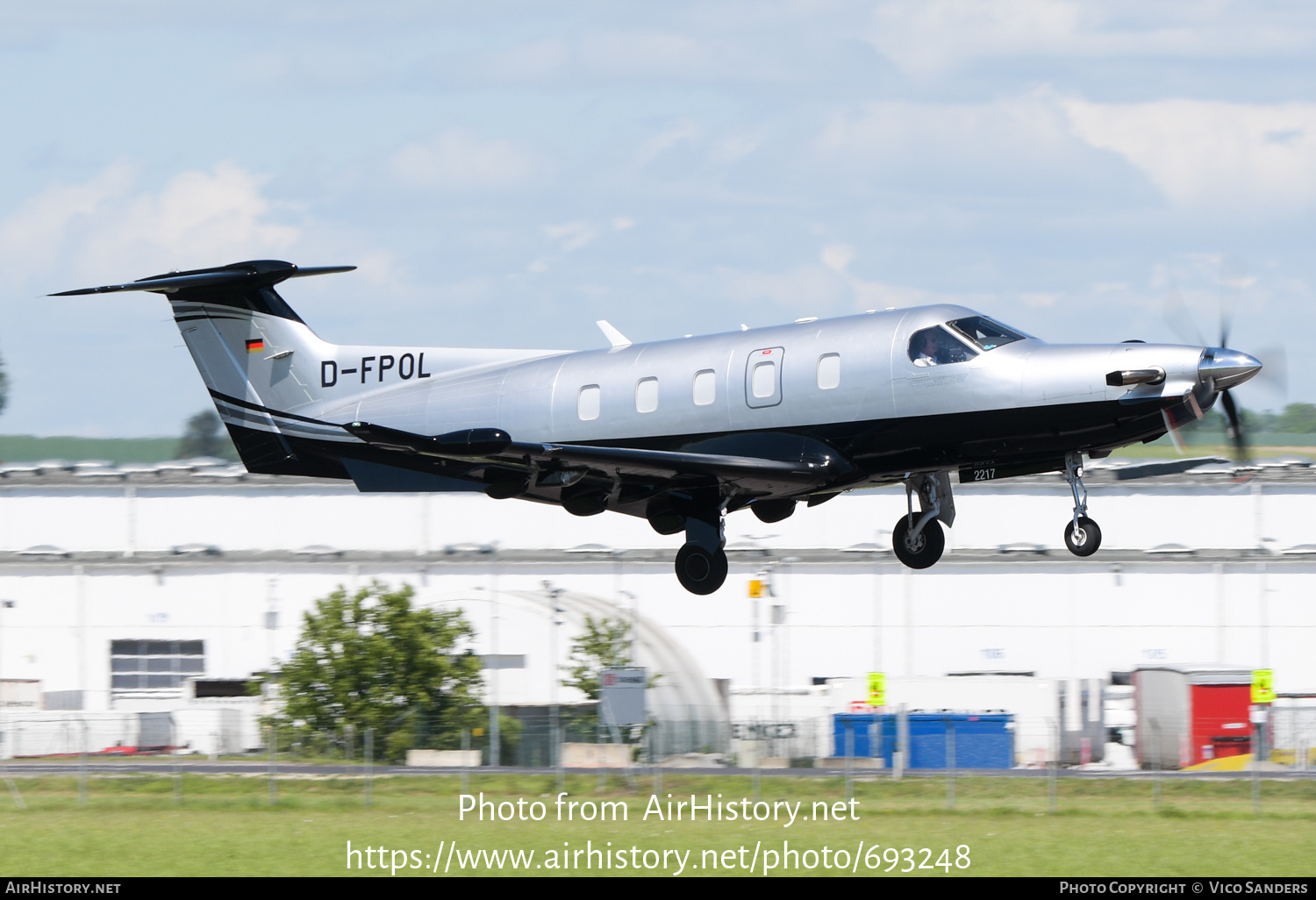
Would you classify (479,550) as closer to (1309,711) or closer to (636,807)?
(636,807)

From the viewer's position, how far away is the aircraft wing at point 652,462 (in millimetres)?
22656

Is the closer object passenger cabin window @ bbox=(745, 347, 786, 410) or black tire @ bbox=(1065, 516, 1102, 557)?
black tire @ bbox=(1065, 516, 1102, 557)

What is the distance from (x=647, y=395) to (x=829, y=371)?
290 centimetres

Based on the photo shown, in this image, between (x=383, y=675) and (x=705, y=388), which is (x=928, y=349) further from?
(x=383, y=675)

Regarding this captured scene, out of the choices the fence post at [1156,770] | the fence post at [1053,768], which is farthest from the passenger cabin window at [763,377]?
the fence post at [1156,770]

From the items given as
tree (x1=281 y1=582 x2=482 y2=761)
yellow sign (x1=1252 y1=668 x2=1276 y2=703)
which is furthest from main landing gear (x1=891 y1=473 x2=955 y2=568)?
tree (x1=281 y1=582 x2=482 y2=761)

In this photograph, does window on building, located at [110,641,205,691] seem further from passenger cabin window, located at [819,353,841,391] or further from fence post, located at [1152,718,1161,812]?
passenger cabin window, located at [819,353,841,391]

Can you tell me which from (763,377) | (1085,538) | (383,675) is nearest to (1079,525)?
(1085,538)

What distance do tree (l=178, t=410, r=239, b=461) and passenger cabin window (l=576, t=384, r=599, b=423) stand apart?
156 feet

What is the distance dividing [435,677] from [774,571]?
1101 centimetres

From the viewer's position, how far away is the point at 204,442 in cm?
7725

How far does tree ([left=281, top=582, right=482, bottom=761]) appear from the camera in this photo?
42.7 metres

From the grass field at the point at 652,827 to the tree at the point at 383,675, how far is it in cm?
634
